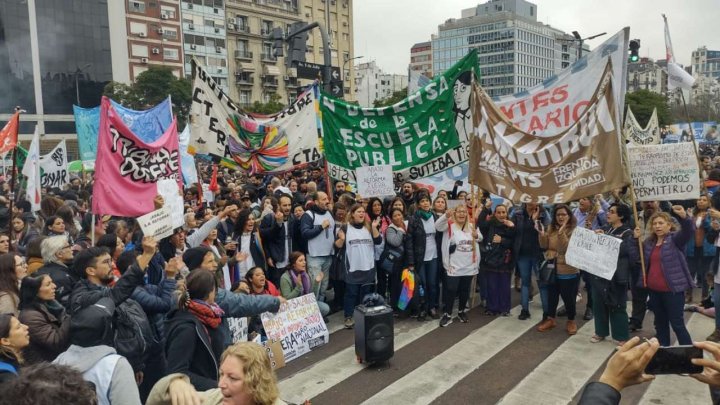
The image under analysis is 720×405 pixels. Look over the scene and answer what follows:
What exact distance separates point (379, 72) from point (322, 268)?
486ft

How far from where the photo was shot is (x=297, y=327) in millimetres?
6750

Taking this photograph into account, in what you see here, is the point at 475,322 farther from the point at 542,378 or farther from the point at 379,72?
the point at 379,72

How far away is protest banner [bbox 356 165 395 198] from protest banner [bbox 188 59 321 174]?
149cm

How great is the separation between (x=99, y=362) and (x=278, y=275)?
201 inches

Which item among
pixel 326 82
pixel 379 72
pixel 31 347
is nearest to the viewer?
pixel 31 347

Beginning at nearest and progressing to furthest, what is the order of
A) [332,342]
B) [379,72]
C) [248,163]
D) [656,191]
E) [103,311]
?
1. [103,311]
2. [656,191]
3. [332,342]
4. [248,163]
5. [379,72]

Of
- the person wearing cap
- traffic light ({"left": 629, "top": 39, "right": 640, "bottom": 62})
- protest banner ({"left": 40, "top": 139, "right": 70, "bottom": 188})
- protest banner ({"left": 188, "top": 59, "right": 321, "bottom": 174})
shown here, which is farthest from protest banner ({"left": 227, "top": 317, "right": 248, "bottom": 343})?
traffic light ({"left": 629, "top": 39, "right": 640, "bottom": 62})

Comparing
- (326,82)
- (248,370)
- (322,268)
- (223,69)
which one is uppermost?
(223,69)

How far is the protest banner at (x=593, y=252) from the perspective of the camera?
6367 mm

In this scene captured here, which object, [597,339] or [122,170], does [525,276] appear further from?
[122,170]

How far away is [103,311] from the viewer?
3.34 meters

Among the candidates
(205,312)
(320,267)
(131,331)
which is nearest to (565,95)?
(320,267)

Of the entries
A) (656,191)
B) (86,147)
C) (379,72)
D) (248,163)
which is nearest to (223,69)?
(86,147)

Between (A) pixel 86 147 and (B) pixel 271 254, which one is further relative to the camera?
(A) pixel 86 147
